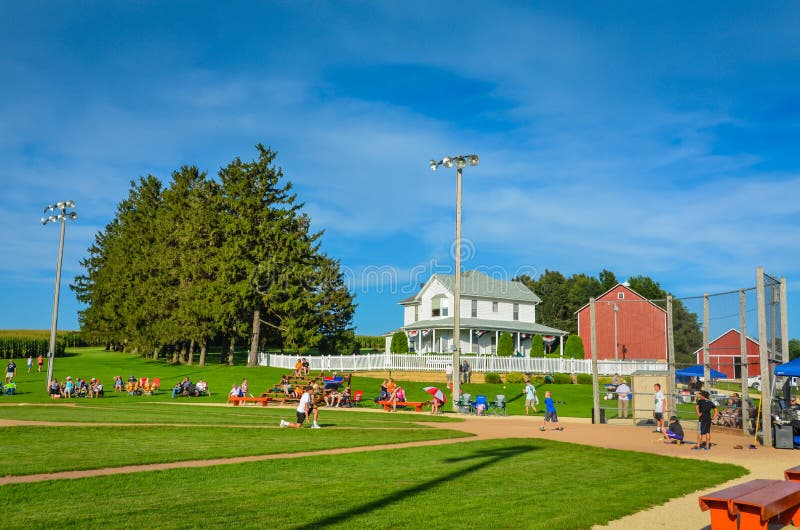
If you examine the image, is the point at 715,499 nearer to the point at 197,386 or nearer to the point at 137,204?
the point at 197,386

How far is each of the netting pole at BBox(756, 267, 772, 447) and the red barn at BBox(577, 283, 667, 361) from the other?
28241 millimetres

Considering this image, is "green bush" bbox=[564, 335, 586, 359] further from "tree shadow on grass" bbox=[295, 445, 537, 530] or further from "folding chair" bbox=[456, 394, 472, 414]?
"tree shadow on grass" bbox=[295, 445, 537, 530]

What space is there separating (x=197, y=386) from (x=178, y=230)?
99.8 feet

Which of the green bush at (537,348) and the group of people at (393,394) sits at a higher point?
the green bush at (537,348)

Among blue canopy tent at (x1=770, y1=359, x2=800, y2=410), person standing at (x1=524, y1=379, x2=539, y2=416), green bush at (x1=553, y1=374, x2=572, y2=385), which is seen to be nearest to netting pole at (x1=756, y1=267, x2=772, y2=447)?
blue canopy tent at (x1=770, y1=359, x2=800, y2=410)

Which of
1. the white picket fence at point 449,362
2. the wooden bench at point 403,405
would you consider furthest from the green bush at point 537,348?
the wooden bench at point 403,405

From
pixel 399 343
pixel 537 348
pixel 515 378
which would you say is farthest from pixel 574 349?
pixel 399 343

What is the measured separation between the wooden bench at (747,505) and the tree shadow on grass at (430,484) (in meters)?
4.24

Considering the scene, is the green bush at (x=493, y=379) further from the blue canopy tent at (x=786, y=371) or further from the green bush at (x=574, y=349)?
the blue canopy tent at (x=786, y=371)

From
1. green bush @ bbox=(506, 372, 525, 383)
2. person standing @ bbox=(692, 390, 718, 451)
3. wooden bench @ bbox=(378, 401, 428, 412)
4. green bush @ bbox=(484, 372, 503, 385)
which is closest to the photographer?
person standing @ bbox=(692, 390, 718, 451)

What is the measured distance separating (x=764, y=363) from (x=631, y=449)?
5.24 meters

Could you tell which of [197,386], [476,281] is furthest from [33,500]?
[476,281]

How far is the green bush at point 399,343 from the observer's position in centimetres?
5684

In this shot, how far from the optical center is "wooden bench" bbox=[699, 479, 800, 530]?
8023mm
